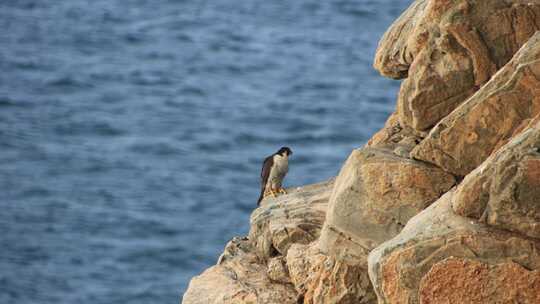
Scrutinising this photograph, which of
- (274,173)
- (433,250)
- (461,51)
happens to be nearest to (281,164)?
(274,173)

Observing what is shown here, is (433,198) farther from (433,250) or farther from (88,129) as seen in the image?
(88,129)

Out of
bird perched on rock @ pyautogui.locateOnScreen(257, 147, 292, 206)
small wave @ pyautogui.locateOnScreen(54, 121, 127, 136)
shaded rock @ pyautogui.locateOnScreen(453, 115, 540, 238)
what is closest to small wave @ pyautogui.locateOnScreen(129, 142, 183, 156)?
small wave @ pyautogui.locateOnScreen(54, 121, 127, 136)

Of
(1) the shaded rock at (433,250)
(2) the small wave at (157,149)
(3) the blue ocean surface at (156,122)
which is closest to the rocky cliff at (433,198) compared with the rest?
(1) the shaded rock at (433,250)

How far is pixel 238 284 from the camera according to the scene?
20.4 metres

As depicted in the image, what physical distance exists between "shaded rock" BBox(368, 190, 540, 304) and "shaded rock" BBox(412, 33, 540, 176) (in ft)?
3.21

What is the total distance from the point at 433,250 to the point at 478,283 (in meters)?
0.68

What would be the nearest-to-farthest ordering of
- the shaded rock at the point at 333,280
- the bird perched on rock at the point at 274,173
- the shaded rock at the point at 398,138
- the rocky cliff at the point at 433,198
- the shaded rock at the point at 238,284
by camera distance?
the rocky cliff at the point at 433,198 → the shaded rock at the point at 333,280 → the shaded rock at the point at 398,138 → the shaded rock at the point at 238,284 → the bird perched on rock at the point at 274,173

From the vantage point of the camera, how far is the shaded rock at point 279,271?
1995 centimetres

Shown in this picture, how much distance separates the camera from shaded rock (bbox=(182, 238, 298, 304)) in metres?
19.7

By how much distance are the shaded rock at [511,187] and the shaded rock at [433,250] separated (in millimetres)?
161

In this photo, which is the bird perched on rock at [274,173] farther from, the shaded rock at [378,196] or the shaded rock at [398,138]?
the shaded rock at [378,196]

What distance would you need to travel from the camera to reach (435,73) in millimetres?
19109

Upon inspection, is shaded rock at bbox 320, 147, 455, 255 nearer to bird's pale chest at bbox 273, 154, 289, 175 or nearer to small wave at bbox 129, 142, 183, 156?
bird's pale chest at bbox 273, 154, 289, 175

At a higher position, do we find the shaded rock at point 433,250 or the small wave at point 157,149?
the small wave at point 157,149
